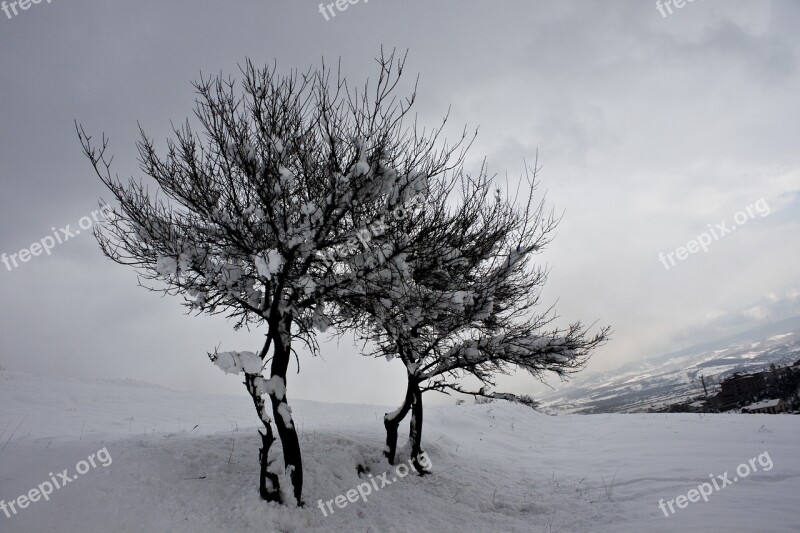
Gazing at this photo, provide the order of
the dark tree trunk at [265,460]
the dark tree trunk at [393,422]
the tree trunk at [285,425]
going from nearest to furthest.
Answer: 1. the dark tree trunk at [265,460]
2. the tree trunk at [285,425]
3. the dark tree trunk at [393,422]

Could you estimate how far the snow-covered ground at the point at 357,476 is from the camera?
5215 millimetres

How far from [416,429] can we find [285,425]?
393 centimetres

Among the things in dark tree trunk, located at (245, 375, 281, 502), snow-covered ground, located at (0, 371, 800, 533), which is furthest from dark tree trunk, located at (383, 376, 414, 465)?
dark tree trunk, located at (245, 375, 281, 502)

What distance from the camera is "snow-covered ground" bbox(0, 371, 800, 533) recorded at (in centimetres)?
521

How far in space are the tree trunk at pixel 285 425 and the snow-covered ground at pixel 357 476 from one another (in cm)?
47

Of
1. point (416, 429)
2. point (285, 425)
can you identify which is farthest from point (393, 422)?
point (285, 425)

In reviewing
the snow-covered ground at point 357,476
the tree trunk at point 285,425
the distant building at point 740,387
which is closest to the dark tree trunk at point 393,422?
the snow-covered ground at point 357,476

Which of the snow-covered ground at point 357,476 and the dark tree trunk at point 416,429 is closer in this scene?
the snow-covered ground at point 357,476

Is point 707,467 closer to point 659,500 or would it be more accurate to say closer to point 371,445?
point 659,500

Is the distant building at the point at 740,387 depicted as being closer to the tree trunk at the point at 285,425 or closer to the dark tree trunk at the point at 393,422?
the dark tree trunk at the point at 393,422

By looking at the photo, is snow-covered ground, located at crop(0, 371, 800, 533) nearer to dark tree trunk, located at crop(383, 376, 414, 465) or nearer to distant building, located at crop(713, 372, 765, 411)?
dark tree trunk, located at crop(383, 376, 414, 465)

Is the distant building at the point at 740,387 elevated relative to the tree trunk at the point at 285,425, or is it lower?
lower

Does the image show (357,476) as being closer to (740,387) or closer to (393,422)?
(393,422)

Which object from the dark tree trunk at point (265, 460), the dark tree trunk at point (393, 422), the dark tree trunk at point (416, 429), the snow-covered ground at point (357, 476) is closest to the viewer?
the snow-covered ground at point (357, 476)
